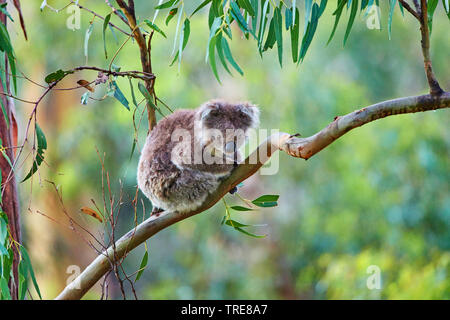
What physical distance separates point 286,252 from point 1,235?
17.4 feet

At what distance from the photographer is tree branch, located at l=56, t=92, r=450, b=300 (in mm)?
1502

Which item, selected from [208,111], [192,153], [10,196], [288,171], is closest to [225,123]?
[208,111]

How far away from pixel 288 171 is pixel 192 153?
385 centimetres

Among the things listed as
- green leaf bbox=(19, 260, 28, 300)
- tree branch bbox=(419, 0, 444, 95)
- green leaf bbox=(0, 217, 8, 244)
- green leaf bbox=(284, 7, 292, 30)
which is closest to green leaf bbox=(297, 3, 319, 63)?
green leaf bbox=(284, 7, 292, 30)

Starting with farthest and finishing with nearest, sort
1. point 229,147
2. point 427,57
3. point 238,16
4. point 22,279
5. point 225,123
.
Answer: point 225,123, point 229,147, point 22,279, point 238,16, point 427,57

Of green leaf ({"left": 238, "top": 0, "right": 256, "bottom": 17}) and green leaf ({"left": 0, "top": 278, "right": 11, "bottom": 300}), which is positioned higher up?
green leaf ({"left": 238, "top": 0, "right": 256, "bottom": 17})

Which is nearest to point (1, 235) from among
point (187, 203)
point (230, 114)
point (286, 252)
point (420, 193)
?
point (187, 203)

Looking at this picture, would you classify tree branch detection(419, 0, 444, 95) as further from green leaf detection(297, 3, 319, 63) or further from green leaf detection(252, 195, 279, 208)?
green leaf detection(252, 195, 279, 208)

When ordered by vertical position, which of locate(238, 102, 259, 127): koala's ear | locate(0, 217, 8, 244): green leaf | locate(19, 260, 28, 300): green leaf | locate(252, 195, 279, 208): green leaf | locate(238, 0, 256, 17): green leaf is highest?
locate(238, 0, 256, 17): green leaf

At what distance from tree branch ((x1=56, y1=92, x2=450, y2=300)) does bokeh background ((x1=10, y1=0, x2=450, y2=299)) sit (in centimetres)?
273

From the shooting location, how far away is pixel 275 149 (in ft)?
5.88

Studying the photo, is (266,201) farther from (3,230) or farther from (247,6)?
(3,230)

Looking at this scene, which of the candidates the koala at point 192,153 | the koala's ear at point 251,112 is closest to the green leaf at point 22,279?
the koala at point 192,153

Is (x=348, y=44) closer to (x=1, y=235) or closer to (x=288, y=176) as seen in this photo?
(x=288, y=176)
